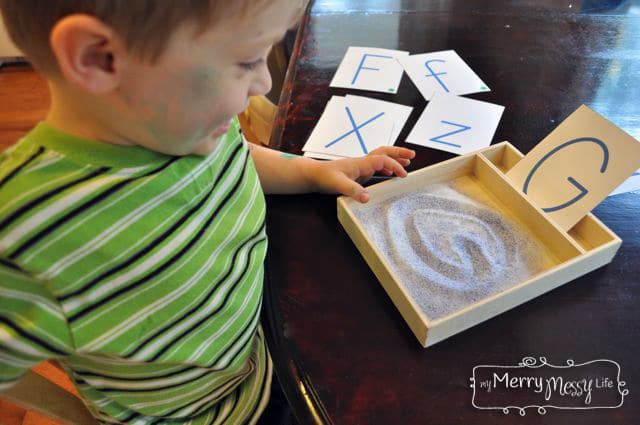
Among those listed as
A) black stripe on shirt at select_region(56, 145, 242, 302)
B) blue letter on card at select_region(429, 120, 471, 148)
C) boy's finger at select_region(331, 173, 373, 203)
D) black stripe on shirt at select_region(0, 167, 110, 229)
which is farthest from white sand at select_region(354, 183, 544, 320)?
black stripe on shirt at select_region(0, 167, 110, 229)

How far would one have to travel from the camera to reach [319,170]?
71cm

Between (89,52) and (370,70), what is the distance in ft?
2.36

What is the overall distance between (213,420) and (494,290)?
40 centimetres

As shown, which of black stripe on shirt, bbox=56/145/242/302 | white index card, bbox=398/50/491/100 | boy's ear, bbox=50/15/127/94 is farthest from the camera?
white index card, bbox=398/50/491/100

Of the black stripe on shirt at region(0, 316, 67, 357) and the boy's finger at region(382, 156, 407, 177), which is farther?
the boy's finger at region(382, 156, 407, 177)

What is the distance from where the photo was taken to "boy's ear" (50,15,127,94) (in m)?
0.34

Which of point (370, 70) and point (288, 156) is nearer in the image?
point (288, 156)

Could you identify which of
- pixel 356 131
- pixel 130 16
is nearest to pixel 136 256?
pixel 130 16

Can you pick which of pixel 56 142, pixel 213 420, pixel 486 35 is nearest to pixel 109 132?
pixel 56 142

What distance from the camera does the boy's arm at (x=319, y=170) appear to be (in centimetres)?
71

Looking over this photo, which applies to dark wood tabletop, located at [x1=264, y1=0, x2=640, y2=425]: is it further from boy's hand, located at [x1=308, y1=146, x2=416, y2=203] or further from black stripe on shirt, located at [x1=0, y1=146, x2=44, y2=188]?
black stripe on shirt, located at [x1=0, y1=146, x2=44, y2=188]

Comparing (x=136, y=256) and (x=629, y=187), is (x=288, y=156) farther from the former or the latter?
(x=629, y=187)

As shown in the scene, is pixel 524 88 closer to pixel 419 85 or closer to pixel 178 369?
pixel 419 85

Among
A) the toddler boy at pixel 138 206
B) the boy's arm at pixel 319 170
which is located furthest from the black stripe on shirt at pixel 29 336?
the boy's arm at pixel 319 170
